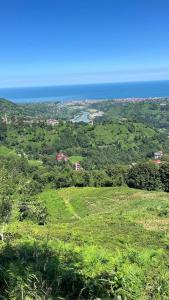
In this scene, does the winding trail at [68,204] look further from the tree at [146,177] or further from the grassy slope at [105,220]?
the tree at [146,177]

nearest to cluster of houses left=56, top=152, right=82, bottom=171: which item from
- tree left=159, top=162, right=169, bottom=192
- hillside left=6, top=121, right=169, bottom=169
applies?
hillside left=6, top=121, right=169, bottom=169

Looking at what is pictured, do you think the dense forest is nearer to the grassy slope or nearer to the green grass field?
the grassy slope

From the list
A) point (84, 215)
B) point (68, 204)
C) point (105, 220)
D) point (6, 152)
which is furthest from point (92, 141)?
point (105, 220)

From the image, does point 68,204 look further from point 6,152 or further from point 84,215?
point 6,152

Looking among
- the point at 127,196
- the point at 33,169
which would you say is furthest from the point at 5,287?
the point at 33,169

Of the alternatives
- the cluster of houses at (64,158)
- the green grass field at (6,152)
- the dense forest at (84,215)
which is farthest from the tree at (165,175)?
the green grass field at (6,152)

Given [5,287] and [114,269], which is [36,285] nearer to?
[5,287]
